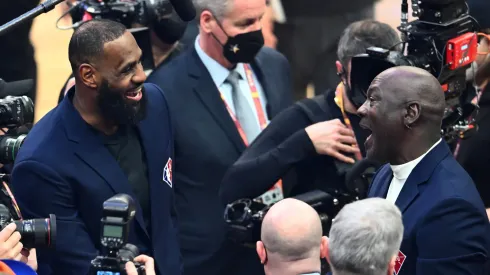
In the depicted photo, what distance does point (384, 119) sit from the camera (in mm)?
3721

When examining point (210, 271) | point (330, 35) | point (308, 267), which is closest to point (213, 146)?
point (210, 271)

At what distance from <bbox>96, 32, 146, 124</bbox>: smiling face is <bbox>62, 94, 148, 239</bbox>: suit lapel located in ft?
0.32

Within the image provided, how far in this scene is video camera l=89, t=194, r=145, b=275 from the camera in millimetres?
3273

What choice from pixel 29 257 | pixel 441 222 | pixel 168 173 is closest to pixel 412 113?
pixel 441 222

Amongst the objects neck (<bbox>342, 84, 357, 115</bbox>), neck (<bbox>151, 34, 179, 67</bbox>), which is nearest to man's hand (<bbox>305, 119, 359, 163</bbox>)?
neck (<bbox>342, 84, 357, 115</bbox>)

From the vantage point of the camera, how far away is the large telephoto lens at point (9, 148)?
153 inches

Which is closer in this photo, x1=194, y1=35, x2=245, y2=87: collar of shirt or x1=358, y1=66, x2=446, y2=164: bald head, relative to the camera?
x1=358, y1=66, x2=446, y2=164: bald head

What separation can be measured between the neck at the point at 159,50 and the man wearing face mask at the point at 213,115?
0.28m

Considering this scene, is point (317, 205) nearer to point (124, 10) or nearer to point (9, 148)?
point (9, 148)

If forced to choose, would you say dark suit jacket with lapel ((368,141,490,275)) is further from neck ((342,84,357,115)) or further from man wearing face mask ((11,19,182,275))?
man wearing face mask ((11,19,182,275))

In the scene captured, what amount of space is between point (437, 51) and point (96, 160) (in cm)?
141

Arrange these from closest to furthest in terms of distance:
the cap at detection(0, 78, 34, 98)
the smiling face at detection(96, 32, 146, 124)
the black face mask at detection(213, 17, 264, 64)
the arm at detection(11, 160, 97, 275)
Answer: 1. the arm at detection(11, 160, 97, 275)
2. the smiling face at detection(96, 32, 146, 124)
3. the cap at detection(0, 78, 34, 98)
4. the black face mask at detection(213, 17, 264, 64)

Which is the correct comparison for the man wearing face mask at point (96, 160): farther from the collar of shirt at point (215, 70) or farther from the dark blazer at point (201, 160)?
the collar of shirt at point (215, 70)

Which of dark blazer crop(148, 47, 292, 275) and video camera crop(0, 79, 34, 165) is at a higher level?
video camera crop(0, 79, 34, 165)
